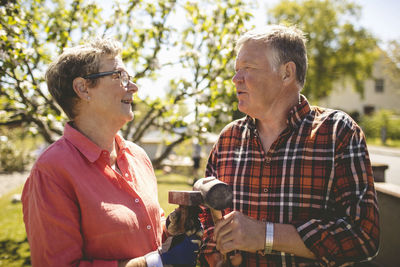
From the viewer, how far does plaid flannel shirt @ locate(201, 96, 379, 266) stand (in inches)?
65.8

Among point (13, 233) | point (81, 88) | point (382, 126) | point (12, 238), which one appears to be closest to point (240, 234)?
point (81, 88)

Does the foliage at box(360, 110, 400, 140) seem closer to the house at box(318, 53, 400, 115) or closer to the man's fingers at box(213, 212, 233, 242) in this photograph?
the house at box(318, 53, 400, 115)

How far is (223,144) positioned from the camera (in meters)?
2.38

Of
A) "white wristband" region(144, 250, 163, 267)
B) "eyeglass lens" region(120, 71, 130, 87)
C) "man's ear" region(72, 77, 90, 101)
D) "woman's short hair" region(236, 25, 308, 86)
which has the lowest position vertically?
"white wristband" region(144, 250, 163, 267)

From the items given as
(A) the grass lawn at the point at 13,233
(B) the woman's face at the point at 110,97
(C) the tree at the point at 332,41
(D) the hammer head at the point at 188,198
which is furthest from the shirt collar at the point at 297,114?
(C) the tree at the point at 332,41

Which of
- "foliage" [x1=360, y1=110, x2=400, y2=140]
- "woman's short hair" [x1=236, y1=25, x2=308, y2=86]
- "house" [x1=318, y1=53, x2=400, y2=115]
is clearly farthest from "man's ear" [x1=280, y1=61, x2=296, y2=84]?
"house" [x1=318, y1=53, x2=400, y2=115]

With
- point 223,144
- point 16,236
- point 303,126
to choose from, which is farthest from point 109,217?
point 16,236

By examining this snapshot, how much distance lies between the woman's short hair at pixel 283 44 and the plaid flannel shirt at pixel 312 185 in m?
0.30

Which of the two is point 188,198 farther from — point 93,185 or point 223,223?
point 93,185

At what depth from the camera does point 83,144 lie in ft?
6.48

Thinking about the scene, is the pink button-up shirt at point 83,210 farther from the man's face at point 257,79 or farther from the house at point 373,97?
the house at point 373,97

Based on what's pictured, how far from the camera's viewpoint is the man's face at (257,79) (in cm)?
210

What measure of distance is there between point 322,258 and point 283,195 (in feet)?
1.37

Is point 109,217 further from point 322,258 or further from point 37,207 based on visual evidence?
point 322,258
